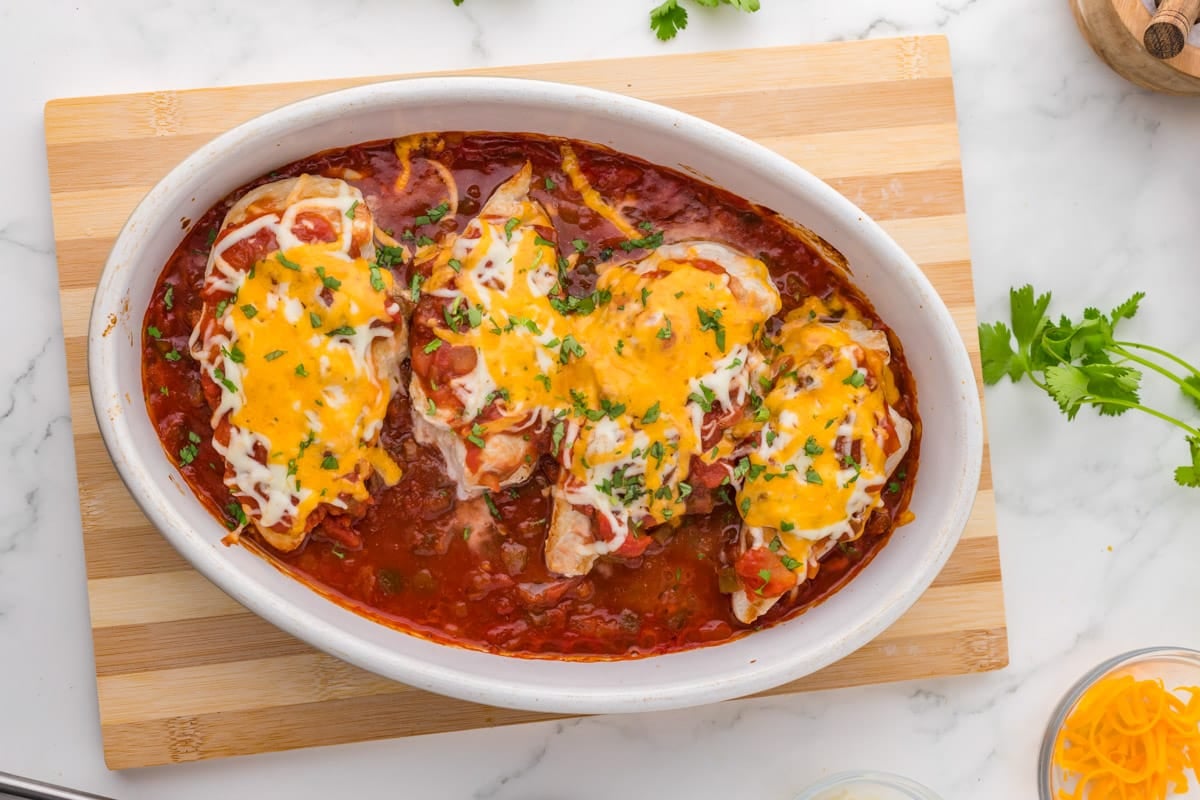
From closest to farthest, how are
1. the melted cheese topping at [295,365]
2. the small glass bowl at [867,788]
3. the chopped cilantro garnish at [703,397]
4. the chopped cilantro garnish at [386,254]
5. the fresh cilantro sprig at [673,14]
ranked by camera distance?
the melted cheese topping at [295,365] < the chopped cilantro garnish at [703,397] < the chopped cilantro garnish at [386,254] < the fresh cilantro sprig at [673,14] < the small glass bowl at [867,788]

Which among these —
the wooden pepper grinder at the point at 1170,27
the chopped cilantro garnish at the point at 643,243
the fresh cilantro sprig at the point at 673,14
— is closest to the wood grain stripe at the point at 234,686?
the chopped cilantro garnish at the point at 643,243

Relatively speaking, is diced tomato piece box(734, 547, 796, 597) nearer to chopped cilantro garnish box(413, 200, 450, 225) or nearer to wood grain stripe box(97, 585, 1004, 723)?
wood grain stripe box(97, 585, 1004, 723)

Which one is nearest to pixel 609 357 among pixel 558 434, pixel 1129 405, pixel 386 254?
pixel 558 434

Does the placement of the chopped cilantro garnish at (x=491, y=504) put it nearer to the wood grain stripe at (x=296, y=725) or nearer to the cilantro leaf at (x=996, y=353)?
the wood grain stripe at (x=296, y=725)

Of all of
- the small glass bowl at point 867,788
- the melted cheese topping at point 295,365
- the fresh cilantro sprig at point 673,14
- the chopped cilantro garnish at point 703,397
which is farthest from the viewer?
the small glass bowl at point 867,788

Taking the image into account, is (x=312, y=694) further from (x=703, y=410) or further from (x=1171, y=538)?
(x=1171, y=538)

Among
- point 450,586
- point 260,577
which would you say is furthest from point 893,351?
point 260,577
